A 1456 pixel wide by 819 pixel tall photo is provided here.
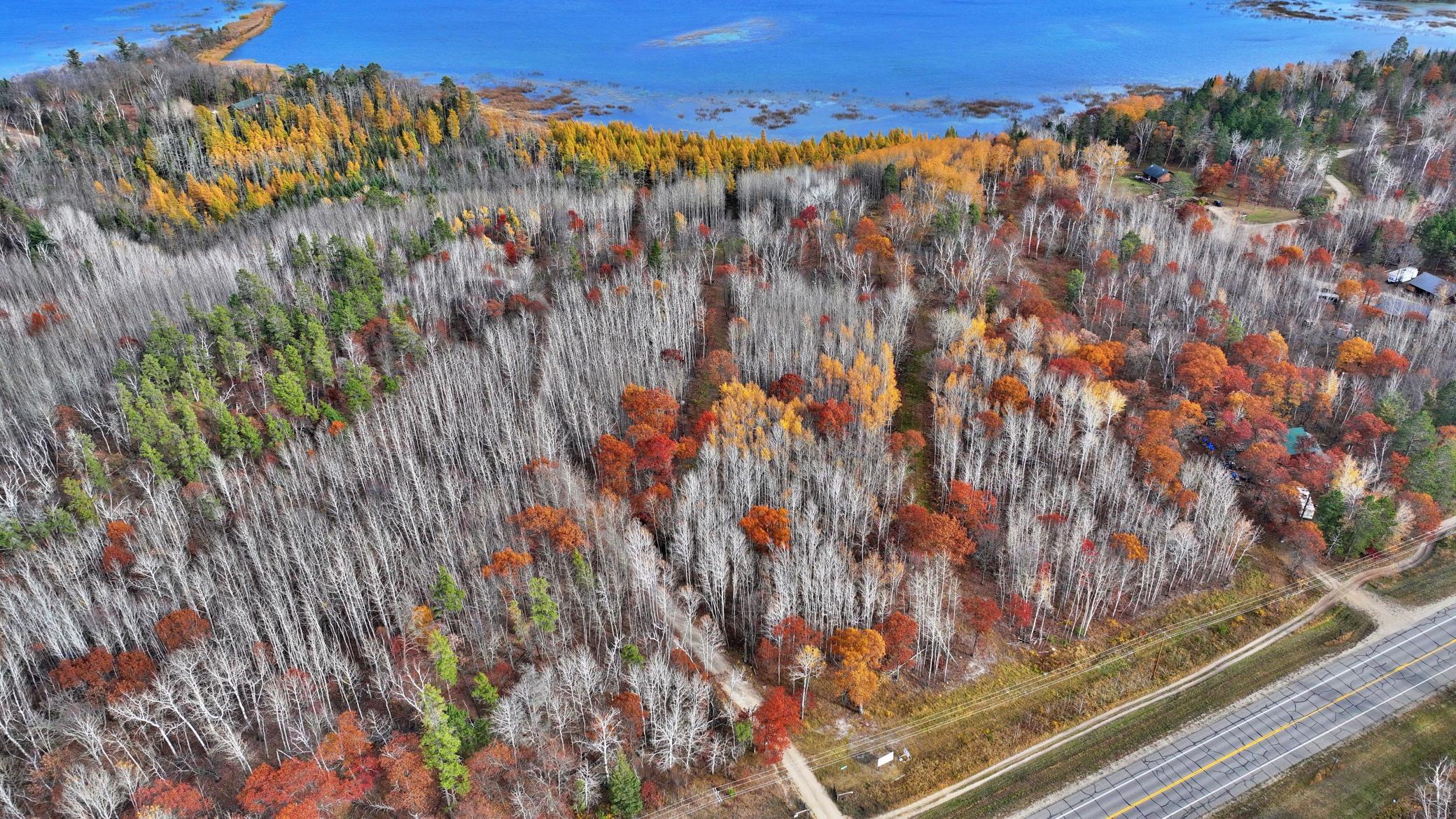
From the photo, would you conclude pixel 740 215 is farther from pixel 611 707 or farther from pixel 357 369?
pixel 611 707

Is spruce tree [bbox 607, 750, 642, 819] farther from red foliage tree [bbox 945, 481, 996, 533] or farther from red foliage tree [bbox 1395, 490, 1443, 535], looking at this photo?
red foliage tree [bbox 1395, 490, 1443, 535]

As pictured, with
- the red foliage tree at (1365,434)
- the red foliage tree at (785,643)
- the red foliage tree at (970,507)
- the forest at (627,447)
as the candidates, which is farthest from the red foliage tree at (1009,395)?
the red foliage tree at (785,643)

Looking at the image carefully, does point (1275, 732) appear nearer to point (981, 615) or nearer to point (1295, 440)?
point (981, 615)

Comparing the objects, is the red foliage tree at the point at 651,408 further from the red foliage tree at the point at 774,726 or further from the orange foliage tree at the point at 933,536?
the red foliage tree at the point at 774,726

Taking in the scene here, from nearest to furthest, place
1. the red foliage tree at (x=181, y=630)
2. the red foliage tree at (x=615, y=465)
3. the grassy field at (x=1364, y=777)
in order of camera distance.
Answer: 1. the grassy field at (x=1364, y=777)
2. the red foliage tree at (x=181, y=630)
3. the red foliage tree at (x=615, y=465)

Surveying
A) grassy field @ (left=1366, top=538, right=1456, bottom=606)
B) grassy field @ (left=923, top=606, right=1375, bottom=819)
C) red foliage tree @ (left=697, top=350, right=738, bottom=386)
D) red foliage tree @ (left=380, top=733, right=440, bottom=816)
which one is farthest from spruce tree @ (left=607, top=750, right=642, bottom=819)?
grassy field @ (left=1366, top=538, right=1456, bottom=606)

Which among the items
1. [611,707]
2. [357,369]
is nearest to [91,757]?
[611,707]

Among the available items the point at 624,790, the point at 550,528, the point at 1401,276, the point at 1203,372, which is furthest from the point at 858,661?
the point at 1401,276
